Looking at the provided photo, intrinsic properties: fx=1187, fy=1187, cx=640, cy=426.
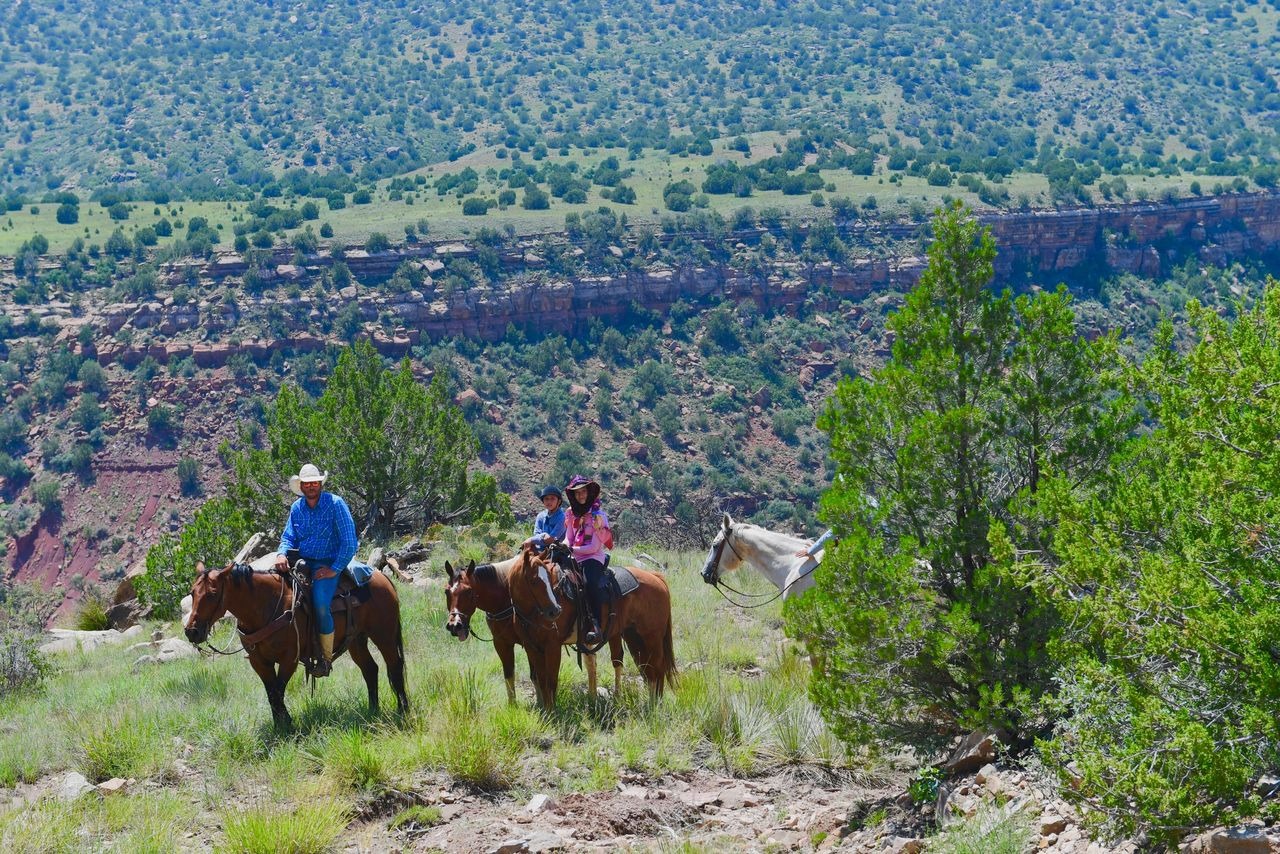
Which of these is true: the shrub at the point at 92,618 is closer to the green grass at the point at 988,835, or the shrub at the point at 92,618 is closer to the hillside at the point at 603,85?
the green grass at the point at 988,835

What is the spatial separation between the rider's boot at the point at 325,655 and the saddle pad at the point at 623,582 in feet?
8.76

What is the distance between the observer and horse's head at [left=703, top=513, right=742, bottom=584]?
592 inches

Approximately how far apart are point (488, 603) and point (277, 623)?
187 cm

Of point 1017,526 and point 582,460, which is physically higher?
point 1017,526

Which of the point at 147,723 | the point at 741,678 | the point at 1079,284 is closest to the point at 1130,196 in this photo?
the point at 1079,284

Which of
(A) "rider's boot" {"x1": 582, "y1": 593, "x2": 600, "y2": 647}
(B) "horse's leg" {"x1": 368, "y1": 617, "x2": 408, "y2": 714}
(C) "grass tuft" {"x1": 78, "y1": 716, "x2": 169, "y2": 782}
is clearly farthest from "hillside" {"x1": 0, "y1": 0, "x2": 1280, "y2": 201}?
(C) "grass tuft" {"x1": 78, "y1": 716, "x2": 169, "y2": 782}

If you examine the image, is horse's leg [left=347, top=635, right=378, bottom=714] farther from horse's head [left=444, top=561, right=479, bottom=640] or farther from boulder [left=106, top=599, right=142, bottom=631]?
boulder [left=106, top=599, right=142, bottom=631]

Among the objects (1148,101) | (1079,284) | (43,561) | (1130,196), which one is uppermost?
(1148,101)

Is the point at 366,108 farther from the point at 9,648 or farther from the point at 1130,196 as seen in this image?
the point at 9,648

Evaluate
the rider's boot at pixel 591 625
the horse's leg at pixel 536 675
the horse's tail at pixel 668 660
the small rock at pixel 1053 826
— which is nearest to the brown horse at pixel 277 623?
the horse's leg at pixel 536 675

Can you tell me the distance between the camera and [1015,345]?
9039 millimetres

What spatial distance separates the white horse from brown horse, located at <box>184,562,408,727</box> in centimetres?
477

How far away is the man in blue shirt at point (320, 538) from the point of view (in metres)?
10.6

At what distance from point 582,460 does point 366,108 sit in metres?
63.5
